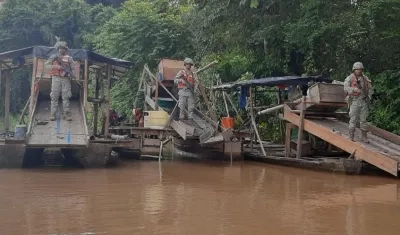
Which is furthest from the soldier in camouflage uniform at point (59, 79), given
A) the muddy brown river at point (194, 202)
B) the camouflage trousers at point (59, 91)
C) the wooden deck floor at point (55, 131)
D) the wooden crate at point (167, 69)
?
the wooden crate at point (167, 69)

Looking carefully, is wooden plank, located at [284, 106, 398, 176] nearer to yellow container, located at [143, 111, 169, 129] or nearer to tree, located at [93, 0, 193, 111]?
yellow container, located at [143, 111, 169, 129]

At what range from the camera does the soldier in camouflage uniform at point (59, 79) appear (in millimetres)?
11922

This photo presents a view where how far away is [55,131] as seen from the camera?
1153 centimetres

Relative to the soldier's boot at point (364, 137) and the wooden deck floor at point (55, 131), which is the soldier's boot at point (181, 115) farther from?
the soldier's boot at point (364, 137)

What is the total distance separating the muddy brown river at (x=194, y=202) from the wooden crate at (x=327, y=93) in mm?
1745

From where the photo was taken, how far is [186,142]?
49.3ft

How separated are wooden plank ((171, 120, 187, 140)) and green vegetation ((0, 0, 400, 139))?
9.88 ft

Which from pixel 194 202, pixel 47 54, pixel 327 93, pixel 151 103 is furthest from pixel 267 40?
pixel 194 202

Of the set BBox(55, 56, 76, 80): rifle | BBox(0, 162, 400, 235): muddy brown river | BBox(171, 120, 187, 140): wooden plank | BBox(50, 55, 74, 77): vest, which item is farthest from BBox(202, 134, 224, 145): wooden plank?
BBox(50, 55, 74, 77): vest

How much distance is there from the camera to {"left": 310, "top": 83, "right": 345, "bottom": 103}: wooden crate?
11.8 m

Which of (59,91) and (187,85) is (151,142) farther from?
(59,91)

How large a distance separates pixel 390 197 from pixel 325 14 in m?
8.42

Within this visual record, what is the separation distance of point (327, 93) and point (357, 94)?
0.94 meters

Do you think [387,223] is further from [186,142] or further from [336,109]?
[186,142]
